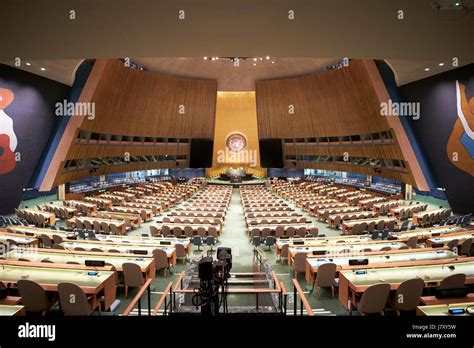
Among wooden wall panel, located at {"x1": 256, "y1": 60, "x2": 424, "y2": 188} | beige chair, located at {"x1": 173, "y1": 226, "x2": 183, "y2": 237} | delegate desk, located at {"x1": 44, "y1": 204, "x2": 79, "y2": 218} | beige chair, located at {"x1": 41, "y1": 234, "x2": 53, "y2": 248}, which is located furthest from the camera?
wooden wall panel, located at {"x1": 256, "y1": 60, "x2": 424, "y2": 188}

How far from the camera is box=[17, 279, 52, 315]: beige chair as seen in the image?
463cm

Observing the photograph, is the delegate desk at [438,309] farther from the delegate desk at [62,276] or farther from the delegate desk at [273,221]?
the delegate desk at [273,221]

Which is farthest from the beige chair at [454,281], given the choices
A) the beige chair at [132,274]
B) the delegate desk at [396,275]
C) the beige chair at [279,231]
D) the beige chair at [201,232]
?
the beige chair at [201,232]

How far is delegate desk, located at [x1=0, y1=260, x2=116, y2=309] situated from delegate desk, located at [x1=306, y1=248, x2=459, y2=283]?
437cm

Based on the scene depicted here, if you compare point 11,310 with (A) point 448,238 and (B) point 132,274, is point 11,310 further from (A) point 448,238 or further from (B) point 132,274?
(A) point 448,238

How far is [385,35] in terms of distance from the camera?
4.40 meters

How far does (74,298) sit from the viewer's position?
4531 mm

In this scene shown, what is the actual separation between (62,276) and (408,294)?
6.41 metres

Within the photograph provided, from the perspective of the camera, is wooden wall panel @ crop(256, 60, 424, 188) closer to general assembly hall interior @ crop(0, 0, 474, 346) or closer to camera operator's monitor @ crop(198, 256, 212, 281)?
general assembly hall interior @ crop(0, 0, 474, 346)

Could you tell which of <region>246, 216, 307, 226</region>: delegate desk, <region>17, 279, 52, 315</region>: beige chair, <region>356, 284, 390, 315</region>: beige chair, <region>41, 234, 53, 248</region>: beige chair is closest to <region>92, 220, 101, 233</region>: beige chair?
<region>41, 234, 53, 248</region>: beige chair

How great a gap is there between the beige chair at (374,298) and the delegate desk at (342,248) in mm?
2474

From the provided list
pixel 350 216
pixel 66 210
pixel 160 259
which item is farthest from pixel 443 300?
pixel 66 210

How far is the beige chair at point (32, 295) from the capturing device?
4.63 metres

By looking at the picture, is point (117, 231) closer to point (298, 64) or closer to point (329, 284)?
point (329, 284)
